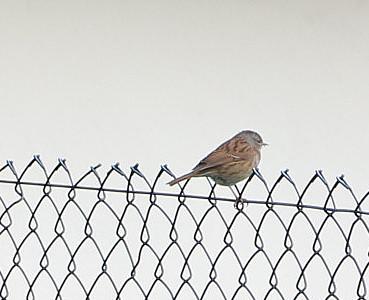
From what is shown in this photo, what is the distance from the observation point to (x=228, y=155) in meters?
3.82

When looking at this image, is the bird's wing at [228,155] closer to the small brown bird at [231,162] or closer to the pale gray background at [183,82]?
the small brown bird at [231,162]

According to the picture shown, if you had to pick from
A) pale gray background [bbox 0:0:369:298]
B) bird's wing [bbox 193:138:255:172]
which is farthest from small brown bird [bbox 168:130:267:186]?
pale gray background [bbox 0:0:369:298]

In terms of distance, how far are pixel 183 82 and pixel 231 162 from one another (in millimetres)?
1253

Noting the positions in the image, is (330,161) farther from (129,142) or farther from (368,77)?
(129,142)

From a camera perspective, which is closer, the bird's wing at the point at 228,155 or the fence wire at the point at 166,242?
the bird's wing at the point at 228,155

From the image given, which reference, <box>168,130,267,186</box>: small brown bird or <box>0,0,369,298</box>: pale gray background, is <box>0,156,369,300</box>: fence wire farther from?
<box>168,130,267,186</box>: small brown bird

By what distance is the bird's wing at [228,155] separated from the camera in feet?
12.1

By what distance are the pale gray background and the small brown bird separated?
3.31ft

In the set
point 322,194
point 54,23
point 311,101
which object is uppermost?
point 54,23

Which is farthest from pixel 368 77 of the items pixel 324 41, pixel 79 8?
pixel 79 8

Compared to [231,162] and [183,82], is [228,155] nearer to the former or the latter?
[231,162]

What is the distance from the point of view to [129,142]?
4.99 meters

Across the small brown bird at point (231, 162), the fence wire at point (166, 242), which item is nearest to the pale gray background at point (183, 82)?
the fence wire at point (166, 242)

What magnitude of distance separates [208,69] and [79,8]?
2.09ft
